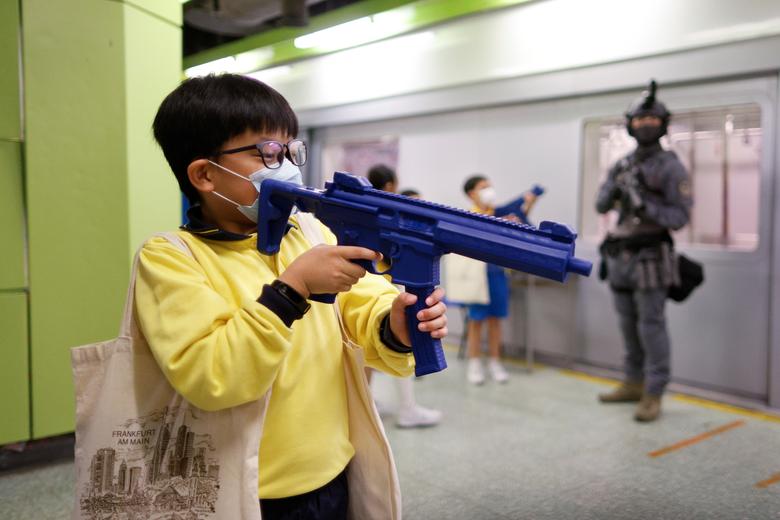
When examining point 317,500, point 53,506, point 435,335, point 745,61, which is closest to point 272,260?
point 435,335

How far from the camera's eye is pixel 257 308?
3.61 feet

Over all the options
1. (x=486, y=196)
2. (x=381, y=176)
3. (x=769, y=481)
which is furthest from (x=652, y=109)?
(x=769, y=481)

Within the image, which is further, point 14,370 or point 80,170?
point 80,170

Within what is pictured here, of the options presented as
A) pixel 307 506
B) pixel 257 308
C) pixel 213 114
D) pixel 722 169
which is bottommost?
pixel 307 506

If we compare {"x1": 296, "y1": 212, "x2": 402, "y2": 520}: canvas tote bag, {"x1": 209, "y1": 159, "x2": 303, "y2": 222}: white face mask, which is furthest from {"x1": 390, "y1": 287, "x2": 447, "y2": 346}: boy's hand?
{"x1": 209, "y1": 159, "x2": 303, "y2": 222}: white face mask

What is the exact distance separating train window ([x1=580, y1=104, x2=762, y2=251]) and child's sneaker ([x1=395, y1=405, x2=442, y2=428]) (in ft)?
7.85

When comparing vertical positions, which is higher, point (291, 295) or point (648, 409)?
point (291, 295)

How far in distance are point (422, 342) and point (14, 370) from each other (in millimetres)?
2587

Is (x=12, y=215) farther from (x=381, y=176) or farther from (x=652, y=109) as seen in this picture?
(x=652, y=109)

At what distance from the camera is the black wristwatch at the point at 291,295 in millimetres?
1133

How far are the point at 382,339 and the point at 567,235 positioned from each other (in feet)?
1.49

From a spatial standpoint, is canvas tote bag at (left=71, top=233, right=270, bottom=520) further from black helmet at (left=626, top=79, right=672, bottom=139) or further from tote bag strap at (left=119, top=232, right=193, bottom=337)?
black helmet at (left=626, top=79, right=672, bottom=139)

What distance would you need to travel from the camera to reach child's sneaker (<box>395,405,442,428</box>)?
3.95 metres

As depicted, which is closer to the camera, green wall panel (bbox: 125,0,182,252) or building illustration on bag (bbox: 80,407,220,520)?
building illustration on bag (bbox: 80,407,220,520)
